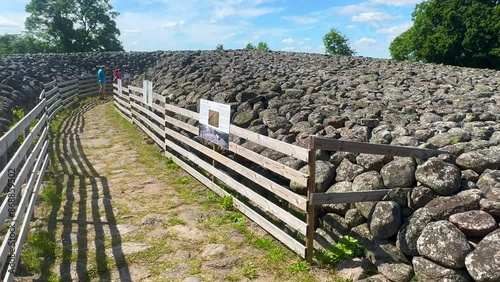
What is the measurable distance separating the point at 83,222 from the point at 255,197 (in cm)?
244

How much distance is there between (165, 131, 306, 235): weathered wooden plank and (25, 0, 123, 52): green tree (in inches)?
2149

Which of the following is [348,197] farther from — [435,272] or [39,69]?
[39,69]

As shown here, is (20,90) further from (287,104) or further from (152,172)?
(287,104)

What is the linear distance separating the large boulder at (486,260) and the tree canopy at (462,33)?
37427 mm

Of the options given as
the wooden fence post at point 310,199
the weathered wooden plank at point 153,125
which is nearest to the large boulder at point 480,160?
the wooden fence post at point 310,199

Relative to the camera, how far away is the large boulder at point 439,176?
4.49 metres

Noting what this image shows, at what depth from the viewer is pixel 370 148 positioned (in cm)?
482

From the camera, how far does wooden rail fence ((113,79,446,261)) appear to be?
4730 mm

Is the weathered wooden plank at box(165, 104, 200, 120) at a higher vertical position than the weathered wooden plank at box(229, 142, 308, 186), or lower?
higher

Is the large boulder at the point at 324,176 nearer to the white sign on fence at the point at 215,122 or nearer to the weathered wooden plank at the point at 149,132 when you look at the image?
the white sign on fence at the point at 215,122

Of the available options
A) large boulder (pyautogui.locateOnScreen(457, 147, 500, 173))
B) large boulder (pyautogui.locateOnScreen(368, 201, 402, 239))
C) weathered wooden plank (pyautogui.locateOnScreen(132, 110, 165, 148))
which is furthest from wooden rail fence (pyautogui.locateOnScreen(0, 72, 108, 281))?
large boulder (pyautogui.locateOnScreen(457, 147, 500, 173))

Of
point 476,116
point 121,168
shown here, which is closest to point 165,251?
point 121,168

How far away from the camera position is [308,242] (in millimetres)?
4852

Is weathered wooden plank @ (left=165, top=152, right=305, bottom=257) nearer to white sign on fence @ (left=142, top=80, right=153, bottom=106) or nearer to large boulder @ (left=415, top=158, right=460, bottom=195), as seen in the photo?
large boulder @ (left=415, top=158, right=460, bottom=195)
